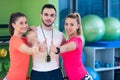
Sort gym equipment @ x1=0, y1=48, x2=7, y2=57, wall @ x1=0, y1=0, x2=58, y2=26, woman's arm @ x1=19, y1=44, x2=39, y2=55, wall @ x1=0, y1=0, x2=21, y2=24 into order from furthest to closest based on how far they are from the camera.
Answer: wall @ x1=0, y1=0, x2=21, y2=24 → wall @ x1=0, y1=0, x2=58, y2=26 → gym equipment @ x1=0, y1=48, x2=7, y2=57 → woman's arm @ x1=19, y1=44, x2=39, y2=55

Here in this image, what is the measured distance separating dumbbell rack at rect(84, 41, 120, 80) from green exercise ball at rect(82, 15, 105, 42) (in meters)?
0.21

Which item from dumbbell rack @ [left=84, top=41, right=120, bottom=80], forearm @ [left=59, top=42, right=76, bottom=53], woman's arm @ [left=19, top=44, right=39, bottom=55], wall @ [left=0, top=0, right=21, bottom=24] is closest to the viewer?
woman's arm @ [left=19, top=44, right=39, bottom=55]

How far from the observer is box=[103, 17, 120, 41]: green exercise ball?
4.99 m

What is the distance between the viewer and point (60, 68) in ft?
8.98

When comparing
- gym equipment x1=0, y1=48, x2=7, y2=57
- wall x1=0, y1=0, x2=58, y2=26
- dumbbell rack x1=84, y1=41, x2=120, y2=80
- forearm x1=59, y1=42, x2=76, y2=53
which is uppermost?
wall x1=0, y1=0, x2=58, y2=26

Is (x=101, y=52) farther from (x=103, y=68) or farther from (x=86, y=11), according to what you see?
(x=86, y=11)

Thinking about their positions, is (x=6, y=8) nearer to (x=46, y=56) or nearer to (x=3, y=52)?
(x=3, y=52)

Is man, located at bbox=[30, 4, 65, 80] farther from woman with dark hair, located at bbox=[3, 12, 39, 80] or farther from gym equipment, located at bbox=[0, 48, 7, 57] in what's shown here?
gym equipment, located at bbox=[0, 48, 7, 57]

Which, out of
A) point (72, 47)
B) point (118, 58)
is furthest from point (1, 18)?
point (118, 58)

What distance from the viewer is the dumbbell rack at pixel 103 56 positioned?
16.1 ft

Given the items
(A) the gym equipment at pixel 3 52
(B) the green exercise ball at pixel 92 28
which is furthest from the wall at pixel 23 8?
(B) the green exercise ball at pixel 92 28

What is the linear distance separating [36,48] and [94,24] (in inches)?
98.3

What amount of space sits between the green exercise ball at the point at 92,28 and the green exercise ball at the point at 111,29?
0.23 m

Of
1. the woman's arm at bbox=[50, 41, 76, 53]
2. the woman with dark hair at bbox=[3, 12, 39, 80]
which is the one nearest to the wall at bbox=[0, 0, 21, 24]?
the woman with dark hair at bbox=[3, 12, 39, 80]
